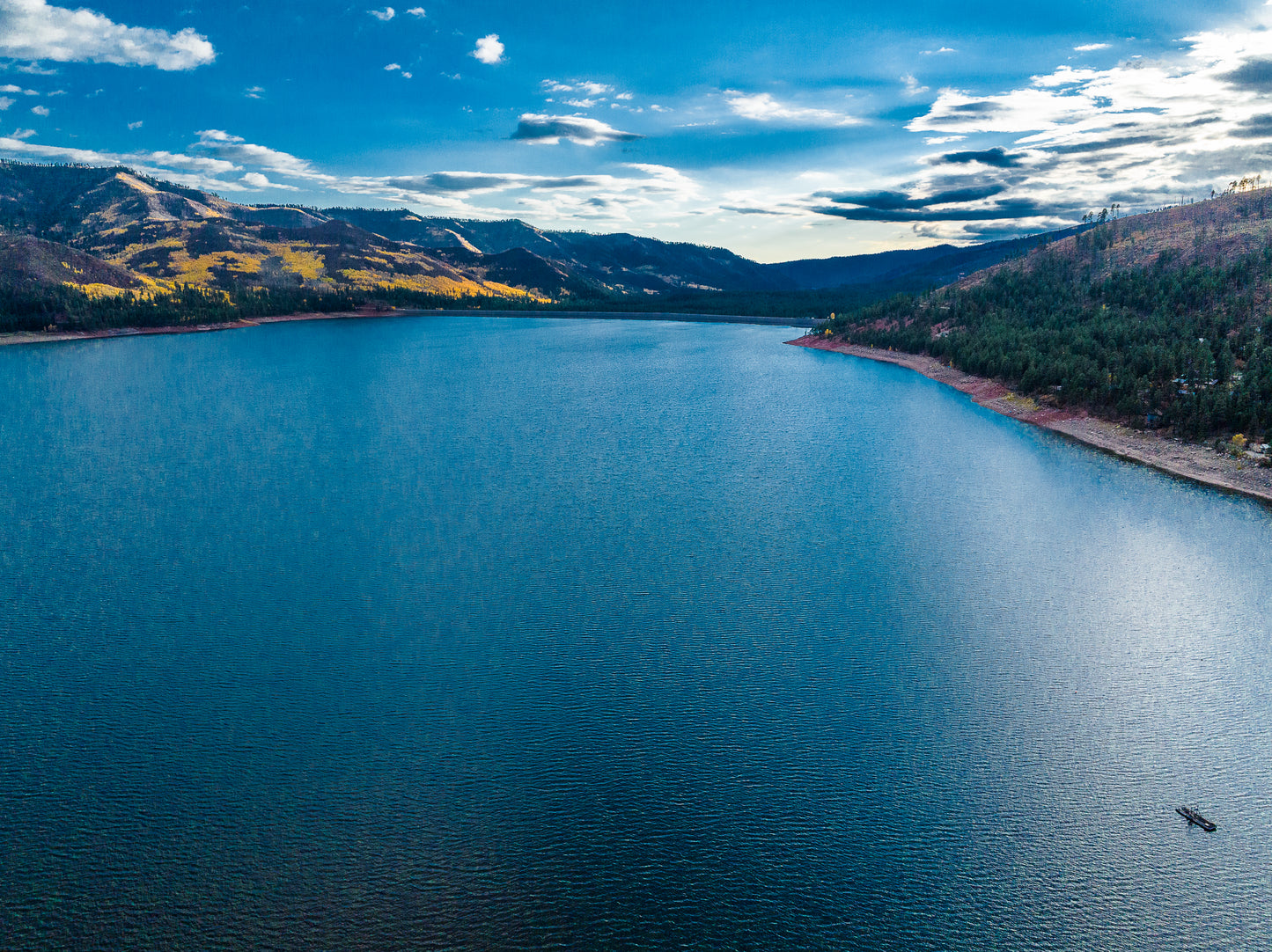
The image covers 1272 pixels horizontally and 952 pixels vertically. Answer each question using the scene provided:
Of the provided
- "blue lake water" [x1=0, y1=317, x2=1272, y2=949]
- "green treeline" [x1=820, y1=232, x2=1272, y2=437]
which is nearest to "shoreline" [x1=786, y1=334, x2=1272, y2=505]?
"green treeline" [x1=820, y1=232, x2=1272, y2=437]

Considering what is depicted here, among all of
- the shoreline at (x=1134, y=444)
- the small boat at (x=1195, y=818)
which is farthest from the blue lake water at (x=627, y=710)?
the shoreline at (x=1134, y=444)

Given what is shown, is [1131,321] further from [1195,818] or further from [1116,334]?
[1195,818]

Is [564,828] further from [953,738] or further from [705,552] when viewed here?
[705,552]

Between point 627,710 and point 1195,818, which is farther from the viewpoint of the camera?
point 627,710

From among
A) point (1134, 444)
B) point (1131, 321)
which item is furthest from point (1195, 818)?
point (1131, 321)

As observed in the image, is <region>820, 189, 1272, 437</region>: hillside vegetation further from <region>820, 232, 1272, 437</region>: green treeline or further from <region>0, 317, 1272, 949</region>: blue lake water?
<region>0, 317, 1272, 949</region>: blue lake water

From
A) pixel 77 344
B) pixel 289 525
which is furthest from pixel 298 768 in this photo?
pixel 77 344

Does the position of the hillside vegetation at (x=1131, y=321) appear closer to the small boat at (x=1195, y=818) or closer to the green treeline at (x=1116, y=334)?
the green treeline at (x=1116, y=334)
